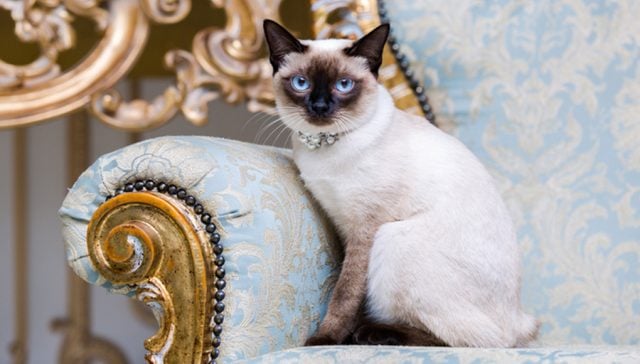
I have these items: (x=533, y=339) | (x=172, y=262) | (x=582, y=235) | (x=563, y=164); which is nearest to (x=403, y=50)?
(x=563, y=164)

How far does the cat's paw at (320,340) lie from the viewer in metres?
1.27

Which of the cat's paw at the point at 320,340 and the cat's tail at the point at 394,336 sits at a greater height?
the cat's tail at the point at 394,336

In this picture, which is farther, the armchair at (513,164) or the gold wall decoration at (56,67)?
the gold wall decoration at (56,67)

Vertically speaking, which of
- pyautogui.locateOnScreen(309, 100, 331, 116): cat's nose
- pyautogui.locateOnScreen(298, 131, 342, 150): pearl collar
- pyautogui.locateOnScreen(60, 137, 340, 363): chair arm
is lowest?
pyautogui.locateOnScreen(60, 137, 340, 363): chair arm

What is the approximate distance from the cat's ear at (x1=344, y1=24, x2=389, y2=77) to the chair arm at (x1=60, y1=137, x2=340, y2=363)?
246mm

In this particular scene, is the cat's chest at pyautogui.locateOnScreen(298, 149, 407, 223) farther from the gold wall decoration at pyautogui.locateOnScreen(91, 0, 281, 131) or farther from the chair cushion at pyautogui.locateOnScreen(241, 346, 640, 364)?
the gold wall decoration at pyautogui.locateOnScreen(91, 0, 281, 131)

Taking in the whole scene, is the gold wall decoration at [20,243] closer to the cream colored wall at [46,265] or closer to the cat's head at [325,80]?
the cream colored wall at [46,265]

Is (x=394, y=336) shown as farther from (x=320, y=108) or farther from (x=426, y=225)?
(x=320, y=108)

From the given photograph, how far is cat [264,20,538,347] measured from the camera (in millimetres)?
1272

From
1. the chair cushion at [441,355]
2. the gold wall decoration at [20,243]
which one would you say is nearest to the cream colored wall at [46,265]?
the gold wall decoration at [20,243]

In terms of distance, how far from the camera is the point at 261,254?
1.22 m

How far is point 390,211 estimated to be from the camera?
1.34 meters

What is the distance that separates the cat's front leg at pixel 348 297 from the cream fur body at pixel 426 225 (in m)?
0.02

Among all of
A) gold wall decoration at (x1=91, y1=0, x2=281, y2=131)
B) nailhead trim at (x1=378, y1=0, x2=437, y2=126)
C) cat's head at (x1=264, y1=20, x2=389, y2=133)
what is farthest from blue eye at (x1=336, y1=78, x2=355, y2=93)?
gold wall decoration at (x1=91, y1=0, x2=281, y2=131)
